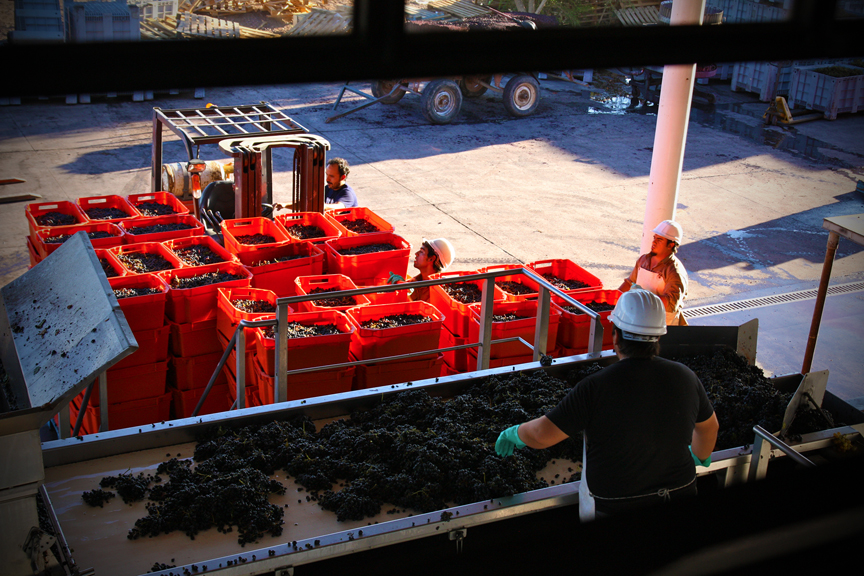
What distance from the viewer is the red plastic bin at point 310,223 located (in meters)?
7.21

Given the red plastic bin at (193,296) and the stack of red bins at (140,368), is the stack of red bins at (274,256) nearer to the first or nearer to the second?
the red plastic bin at (193,296)

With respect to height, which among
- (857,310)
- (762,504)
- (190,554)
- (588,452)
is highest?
(762,504)

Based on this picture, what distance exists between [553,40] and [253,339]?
468cm

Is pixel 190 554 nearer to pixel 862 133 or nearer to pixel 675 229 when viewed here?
pixel 675 229

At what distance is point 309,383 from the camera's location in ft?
17.9

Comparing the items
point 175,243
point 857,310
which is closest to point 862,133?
point 857,310

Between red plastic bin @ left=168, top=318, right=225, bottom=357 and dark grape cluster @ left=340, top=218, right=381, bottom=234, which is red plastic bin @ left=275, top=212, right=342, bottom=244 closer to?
dark grape cluster @ left=340, top=218, right=381, bottom=234

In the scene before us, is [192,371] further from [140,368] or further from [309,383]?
[309,383]

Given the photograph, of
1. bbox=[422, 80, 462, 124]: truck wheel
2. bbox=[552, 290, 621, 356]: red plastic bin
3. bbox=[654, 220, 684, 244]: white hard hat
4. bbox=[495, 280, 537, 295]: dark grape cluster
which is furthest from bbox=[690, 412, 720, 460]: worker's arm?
bbox=[422, 80, 462, 124]: truck wheel

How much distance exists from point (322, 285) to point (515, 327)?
1.67m

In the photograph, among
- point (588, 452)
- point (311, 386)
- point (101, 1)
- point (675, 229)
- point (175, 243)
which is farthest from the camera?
point (175, 243)

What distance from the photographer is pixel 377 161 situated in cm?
1460

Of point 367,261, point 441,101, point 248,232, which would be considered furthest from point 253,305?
point 441,101

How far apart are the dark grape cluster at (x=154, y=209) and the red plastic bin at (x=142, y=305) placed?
1978 millimetres
